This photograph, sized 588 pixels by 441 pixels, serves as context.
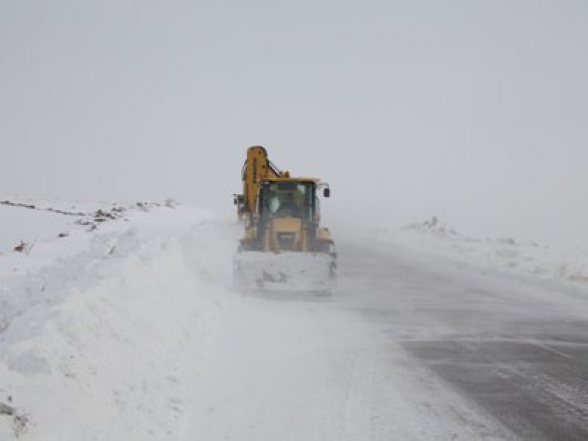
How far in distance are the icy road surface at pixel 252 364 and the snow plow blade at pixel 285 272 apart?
4.68 feet

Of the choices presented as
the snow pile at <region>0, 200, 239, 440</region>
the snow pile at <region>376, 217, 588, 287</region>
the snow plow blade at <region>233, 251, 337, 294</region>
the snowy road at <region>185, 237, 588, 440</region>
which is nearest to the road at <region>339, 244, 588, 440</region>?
the snowy road at <region>185, 237, 588, 440</region>

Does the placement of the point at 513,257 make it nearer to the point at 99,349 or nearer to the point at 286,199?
the point at 286,199

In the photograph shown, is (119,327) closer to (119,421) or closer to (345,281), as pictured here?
(119,421)

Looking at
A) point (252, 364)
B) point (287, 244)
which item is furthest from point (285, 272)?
point (252, 364)

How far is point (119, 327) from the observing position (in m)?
5.74

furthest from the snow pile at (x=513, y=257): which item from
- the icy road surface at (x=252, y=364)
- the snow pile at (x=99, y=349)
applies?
the snow pile at (x=99, y=349)

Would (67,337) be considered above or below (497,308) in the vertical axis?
above

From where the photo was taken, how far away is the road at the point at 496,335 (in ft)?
17.3

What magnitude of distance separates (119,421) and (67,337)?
2.79 ft

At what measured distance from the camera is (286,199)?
580 inches

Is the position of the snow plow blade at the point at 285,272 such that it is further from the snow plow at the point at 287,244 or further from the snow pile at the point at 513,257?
the snow pile at the point at 513,257

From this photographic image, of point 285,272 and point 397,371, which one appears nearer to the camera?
point 397,371

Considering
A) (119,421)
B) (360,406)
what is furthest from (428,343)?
(119,421)

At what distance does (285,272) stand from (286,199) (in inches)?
96.2
